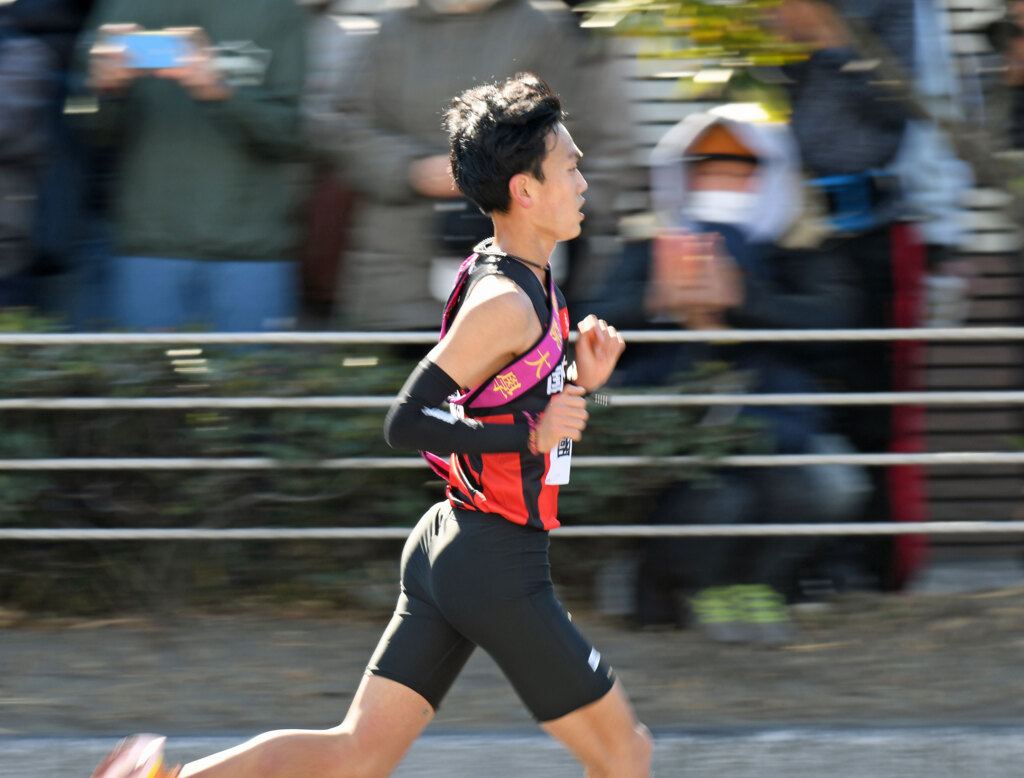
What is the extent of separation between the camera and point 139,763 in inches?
119

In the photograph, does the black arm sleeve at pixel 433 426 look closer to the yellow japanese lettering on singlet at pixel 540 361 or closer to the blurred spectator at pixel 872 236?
the yellow japanese lettering on singlet at pixel 540 361

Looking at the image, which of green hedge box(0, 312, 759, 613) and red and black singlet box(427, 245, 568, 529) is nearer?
red and black singlet box(427, 245, 568, 529)

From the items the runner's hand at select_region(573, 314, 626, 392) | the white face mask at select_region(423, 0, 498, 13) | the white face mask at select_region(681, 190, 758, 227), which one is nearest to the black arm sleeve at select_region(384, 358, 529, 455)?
the runner's hand at select_region(573, 314, 626, 392)

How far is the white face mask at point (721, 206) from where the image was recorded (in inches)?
195

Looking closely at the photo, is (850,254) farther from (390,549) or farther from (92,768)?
(92,768)

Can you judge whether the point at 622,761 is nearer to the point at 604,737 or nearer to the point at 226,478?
the point at 604,737

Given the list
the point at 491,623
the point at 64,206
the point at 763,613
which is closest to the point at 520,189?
the point at 491,623

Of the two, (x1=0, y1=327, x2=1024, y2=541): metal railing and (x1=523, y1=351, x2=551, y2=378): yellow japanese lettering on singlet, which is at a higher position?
(x1=523, y1=351, x2=551, y2=378): yellow japanese lettering on singlet

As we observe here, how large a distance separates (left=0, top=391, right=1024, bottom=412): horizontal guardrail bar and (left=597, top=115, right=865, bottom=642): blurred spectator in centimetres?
12

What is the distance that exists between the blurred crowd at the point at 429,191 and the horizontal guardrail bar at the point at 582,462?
7.5 inches

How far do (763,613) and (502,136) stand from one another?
2.32m

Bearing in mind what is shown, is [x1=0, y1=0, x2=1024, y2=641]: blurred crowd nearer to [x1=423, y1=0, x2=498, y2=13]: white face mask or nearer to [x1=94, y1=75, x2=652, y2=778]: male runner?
[x1=423, y1=0, x2=498, y2=13]: white face mask

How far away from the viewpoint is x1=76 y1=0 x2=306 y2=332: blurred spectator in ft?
16.9

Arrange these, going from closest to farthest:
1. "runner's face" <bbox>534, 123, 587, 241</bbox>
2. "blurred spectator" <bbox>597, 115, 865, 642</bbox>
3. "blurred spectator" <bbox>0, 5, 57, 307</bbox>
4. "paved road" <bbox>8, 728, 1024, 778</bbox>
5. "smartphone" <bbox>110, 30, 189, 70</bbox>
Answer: "runner's face" <bbox>534, 123, 587, 241</bbox> < "paved road" <bbox>8, 728, 1024, 778</bbox> < "blurred spectator" <bbox>597, 115, 865, 642</bbox> < "smartphone" <bbox>110, 30, 189, 70</bbox> < "blurred spectator" <bbox>0, 5, 57, 307</bbox>
